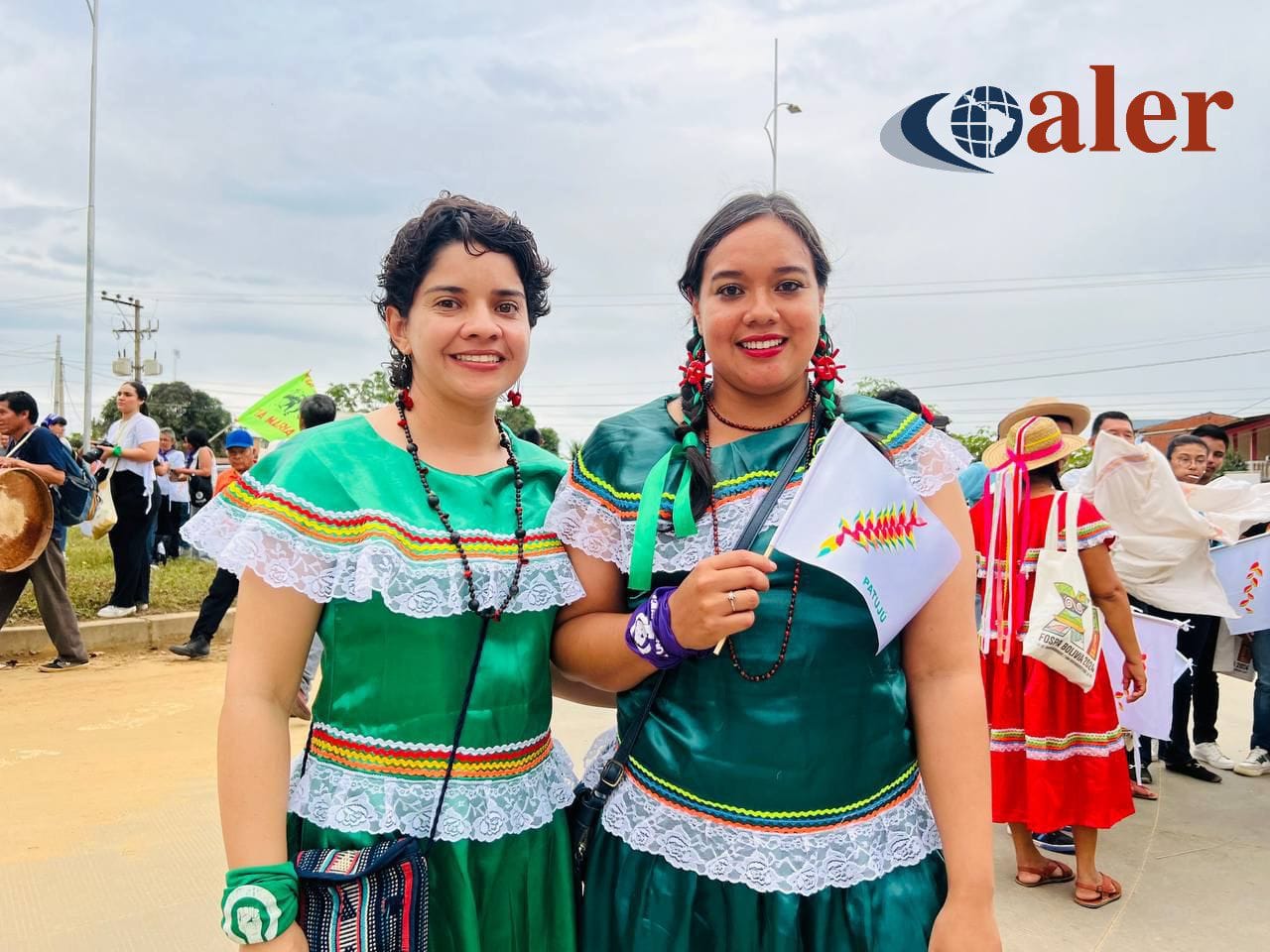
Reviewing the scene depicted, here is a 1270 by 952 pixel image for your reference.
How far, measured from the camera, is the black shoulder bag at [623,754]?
1.43 meters

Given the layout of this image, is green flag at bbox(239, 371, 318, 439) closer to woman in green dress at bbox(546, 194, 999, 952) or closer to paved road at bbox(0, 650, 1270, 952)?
paved road at bbox(0, 650, 1270, 952)

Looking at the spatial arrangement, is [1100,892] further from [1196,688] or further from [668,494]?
[668,494]

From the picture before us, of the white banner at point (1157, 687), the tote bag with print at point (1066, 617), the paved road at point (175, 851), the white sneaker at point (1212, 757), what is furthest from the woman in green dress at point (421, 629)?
the white sneaker at point (1212, 757)

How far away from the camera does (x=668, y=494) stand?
148 cm

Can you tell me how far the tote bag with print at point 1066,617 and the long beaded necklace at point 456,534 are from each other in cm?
236

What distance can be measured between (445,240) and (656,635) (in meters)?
0.80

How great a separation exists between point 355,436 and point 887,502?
3.06 feet

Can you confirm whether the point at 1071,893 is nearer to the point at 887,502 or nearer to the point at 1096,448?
the point at 1096,448

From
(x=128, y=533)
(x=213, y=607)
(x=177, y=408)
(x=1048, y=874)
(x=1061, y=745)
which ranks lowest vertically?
(x=1048, y=874)

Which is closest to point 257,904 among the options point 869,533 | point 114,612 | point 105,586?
point 869,533

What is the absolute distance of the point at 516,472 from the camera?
1.72 metres

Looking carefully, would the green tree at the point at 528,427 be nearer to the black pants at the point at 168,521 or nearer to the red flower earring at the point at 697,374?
the red flower earring at the point at 697,374

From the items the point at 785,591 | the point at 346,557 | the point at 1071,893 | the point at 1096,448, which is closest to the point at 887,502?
the point at 785,591

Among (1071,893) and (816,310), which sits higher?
(816,310)
